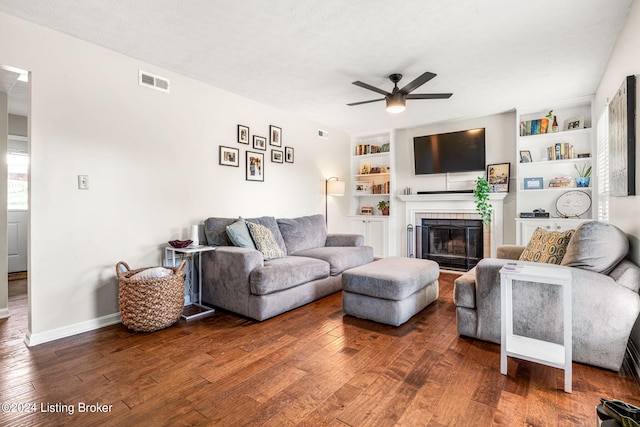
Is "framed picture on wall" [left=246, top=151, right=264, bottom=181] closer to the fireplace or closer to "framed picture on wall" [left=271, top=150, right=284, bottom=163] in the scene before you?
"framed picture on wall" [left=271, top=150, right=284, bottom=163]

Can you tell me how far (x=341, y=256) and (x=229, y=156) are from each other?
185 centimetres

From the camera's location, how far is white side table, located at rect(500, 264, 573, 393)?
1.74 m

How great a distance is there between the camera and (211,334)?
8.42 ft

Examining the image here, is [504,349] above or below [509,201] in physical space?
below

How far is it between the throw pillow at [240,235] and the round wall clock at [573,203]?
4123 mm

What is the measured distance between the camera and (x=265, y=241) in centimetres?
353

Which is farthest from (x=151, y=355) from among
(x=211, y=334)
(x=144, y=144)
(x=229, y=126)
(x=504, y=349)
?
(x=229, y=126)

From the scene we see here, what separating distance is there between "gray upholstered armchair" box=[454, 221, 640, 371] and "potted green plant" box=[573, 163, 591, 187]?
2.47 meters

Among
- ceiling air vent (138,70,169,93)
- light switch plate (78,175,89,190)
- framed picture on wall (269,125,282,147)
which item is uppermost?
ceiling air vent (138,70,169,93)

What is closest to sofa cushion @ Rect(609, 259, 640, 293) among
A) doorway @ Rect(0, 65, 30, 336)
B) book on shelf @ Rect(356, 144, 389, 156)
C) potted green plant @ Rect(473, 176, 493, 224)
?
potted green plant @ Rect(473, 176, 493, 224)

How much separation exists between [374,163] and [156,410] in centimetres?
525

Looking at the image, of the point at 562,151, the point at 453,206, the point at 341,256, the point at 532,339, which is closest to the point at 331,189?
the point at 341,256

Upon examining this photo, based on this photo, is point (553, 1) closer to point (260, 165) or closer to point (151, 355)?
point (260, 165)

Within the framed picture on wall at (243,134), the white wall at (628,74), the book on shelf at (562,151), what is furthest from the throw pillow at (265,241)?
the book on shelf at (562,151)
